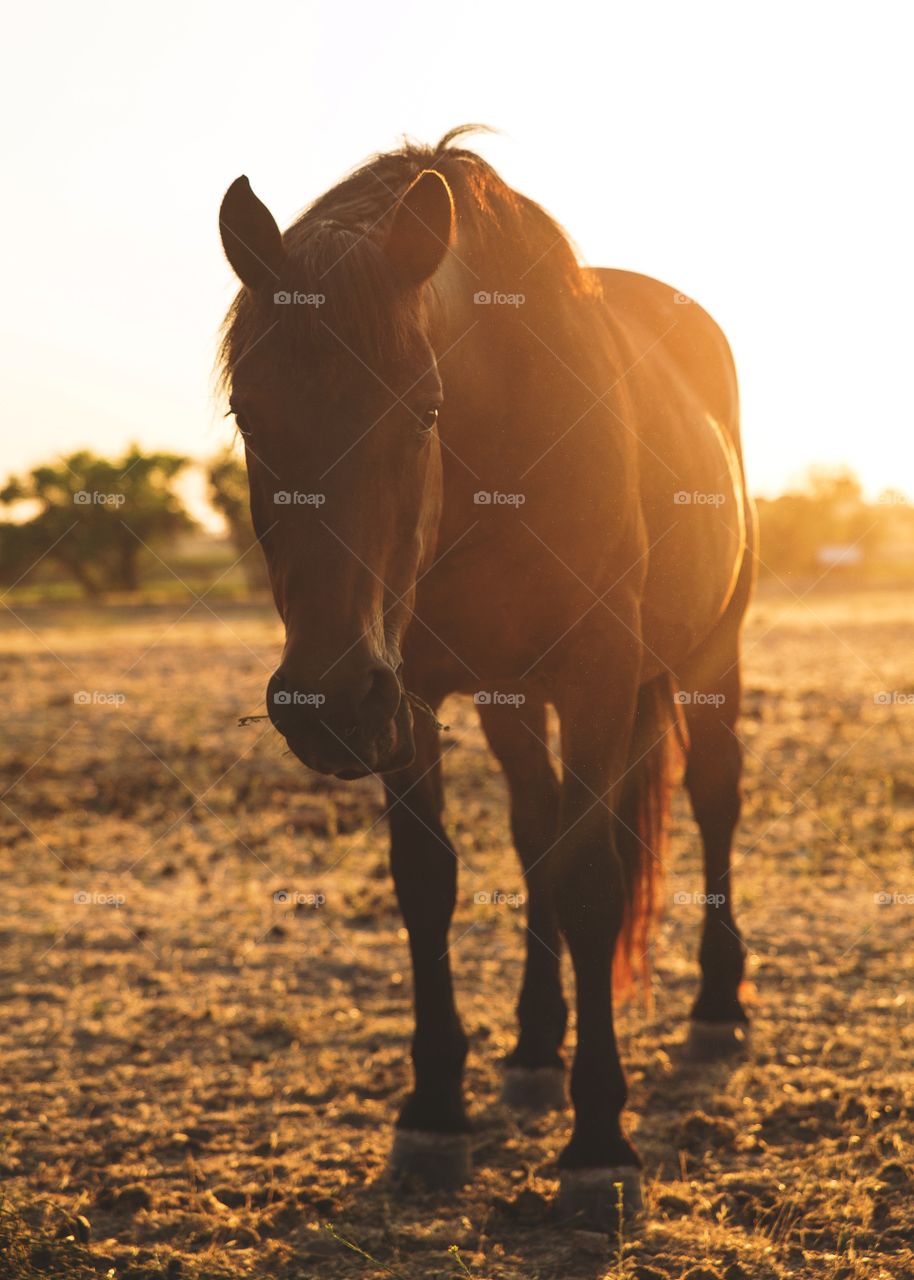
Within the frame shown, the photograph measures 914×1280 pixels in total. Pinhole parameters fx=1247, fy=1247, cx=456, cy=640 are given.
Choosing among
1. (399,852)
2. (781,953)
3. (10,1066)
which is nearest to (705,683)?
(781,953)

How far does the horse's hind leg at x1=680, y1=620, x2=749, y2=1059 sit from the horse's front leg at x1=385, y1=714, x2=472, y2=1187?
4.44ft

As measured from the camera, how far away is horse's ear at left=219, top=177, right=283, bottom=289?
2904 millimetres

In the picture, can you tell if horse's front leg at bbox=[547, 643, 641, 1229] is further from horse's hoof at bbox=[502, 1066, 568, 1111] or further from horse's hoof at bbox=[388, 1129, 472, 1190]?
horse's hoof at bbox=[502, 1066, 568, 1111]

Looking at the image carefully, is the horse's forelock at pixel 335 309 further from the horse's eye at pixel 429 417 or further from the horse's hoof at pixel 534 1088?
the horse's hoof at pixel 534 1088

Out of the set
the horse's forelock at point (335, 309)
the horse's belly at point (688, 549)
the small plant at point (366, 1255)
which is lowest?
the small plant at point (366, 1255)

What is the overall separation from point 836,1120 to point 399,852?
1.67 m

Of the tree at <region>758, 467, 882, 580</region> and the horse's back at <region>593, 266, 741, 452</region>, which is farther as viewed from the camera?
the tree at <region>758, 467, 882, 580</region>

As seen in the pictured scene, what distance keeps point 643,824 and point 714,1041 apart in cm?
87

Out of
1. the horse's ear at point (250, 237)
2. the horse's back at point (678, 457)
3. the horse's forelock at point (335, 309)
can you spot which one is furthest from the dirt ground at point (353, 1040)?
the horse's ear at point (250, 237)

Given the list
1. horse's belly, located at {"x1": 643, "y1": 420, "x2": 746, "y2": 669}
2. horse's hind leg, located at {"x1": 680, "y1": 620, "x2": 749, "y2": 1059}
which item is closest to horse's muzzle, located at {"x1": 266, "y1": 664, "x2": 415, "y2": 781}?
horse's belly, located at {"x1": 643, "y1": 420, "x2": 746, "y2": 669}

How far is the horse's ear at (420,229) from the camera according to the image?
2.94 metres

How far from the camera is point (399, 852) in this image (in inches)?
161

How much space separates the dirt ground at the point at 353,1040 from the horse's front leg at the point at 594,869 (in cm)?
30

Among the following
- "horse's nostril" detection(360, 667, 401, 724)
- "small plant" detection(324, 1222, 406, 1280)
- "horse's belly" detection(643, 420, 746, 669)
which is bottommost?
"small plant" detection(324, 1222, 406, 1280)
